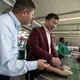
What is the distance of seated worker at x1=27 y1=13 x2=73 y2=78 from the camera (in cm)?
169

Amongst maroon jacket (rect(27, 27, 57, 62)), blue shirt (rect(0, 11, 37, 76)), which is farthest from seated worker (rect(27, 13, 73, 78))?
blue shirt (rect(0, 11, 37, 76))

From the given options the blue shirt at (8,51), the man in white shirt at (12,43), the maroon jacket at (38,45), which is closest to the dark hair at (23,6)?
the man in white shirt at (12,43)

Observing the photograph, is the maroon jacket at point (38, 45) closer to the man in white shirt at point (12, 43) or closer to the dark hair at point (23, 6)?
the man in white shirt at point (12, 43)

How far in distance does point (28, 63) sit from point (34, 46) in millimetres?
644

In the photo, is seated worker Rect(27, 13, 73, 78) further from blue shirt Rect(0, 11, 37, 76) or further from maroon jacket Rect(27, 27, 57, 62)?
blue shirt Rect(0, 11, 37, 76)

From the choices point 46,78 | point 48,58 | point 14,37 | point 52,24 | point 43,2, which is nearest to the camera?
point 14,37

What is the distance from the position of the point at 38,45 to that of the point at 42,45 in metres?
0.08

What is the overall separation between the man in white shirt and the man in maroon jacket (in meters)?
0.46

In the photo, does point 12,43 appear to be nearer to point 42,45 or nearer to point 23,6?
point 23,6

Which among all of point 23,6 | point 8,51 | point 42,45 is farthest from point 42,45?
point 8,51

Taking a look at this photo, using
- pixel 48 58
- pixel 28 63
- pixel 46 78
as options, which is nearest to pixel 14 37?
pixel 28 63

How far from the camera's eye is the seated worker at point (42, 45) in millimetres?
1689

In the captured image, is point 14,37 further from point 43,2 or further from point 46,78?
point 43,2

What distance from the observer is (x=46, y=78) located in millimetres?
1409
